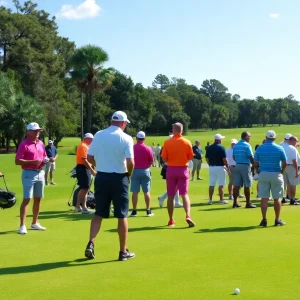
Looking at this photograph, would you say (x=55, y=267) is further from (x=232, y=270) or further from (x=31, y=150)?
(x=31, y=150)

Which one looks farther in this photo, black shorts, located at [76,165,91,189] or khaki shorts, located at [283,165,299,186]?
khaki shorts, located at [283,165,299,186]

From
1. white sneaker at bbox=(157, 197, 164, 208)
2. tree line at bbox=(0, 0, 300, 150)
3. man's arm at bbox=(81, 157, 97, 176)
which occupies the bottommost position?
white sneaker at bbox=(157, 197, 164, 208)

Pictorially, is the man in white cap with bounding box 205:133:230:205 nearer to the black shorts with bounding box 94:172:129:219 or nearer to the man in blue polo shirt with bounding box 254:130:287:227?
the man in blue polo shirt with bounding box 254:130:287:227

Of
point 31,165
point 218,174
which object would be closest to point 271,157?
point 218,174

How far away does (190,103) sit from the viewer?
135 meters

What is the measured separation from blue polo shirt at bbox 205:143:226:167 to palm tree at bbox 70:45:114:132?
35.6m

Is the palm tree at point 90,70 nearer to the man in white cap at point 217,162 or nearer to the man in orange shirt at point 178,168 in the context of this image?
the man in white cap at point 217,162

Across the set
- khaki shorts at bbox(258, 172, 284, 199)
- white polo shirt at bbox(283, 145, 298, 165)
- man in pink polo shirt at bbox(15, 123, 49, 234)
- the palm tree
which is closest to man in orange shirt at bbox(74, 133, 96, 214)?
man in pink polo shirt at bbox(15, 123, 49, 234)

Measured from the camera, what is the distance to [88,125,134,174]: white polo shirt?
25.8 ft

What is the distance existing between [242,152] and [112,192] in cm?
728

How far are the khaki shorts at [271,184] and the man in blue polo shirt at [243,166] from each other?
124 inches

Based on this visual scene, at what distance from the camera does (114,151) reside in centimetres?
A: 788

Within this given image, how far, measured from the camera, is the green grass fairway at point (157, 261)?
6254mm

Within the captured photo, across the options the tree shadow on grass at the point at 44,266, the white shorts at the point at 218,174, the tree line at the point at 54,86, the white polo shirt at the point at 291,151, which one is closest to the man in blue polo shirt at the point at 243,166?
the white shorts at the point at 218,174
